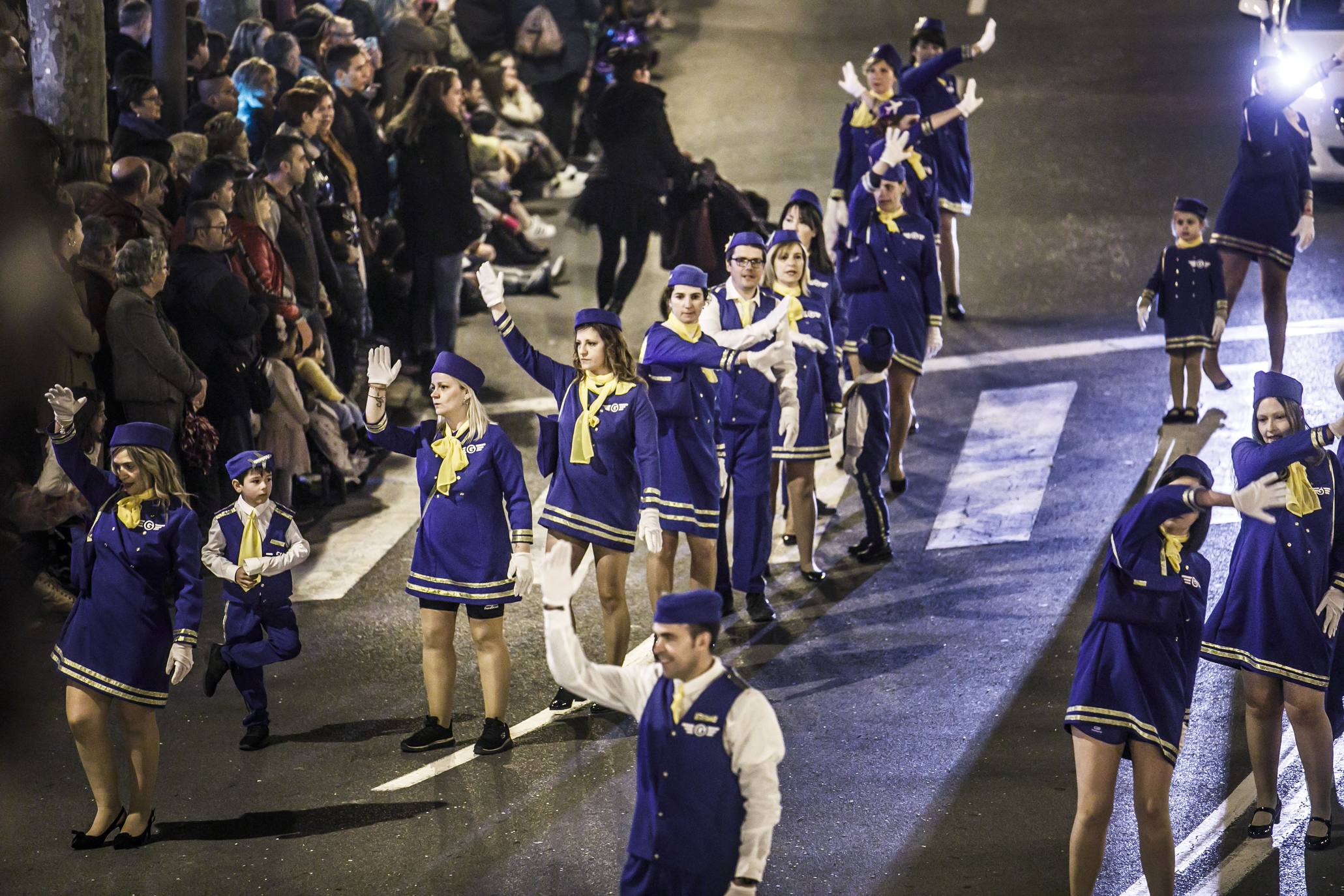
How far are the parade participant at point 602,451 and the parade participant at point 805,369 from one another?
1.60m

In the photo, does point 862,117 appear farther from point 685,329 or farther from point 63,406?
point 63,406

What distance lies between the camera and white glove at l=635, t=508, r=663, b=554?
8.41m

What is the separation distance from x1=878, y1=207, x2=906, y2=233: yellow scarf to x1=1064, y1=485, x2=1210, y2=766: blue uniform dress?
4.70m

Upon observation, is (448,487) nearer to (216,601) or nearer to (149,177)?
(216,601)

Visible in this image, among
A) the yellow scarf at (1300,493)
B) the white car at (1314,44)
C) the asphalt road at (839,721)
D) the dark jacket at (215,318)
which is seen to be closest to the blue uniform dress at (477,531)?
the asphalt road at (839,721)

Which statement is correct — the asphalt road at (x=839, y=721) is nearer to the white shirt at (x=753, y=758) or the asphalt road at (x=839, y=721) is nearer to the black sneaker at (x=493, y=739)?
the black sneaker at (x=493, y=739)

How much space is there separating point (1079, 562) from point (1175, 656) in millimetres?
3741

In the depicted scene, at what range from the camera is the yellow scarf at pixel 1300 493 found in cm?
759

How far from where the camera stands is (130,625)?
7555mm

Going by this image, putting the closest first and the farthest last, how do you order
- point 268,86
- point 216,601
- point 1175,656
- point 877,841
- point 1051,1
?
point 1175,656 → point 877,841 → point 216,601 → point 268,86 → point 1051,1

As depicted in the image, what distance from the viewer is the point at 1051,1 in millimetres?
25344

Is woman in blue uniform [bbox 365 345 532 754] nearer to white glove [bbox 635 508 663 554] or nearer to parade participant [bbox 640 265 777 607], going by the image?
white glove [bbox 635 508 663 554]

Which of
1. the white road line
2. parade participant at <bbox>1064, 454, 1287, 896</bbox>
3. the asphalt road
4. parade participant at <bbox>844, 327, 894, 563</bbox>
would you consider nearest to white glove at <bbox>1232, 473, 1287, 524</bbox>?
parade participant at <bbox>1064, 454, 1287, 896</bbox>

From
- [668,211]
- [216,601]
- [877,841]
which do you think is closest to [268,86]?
[668,211]
